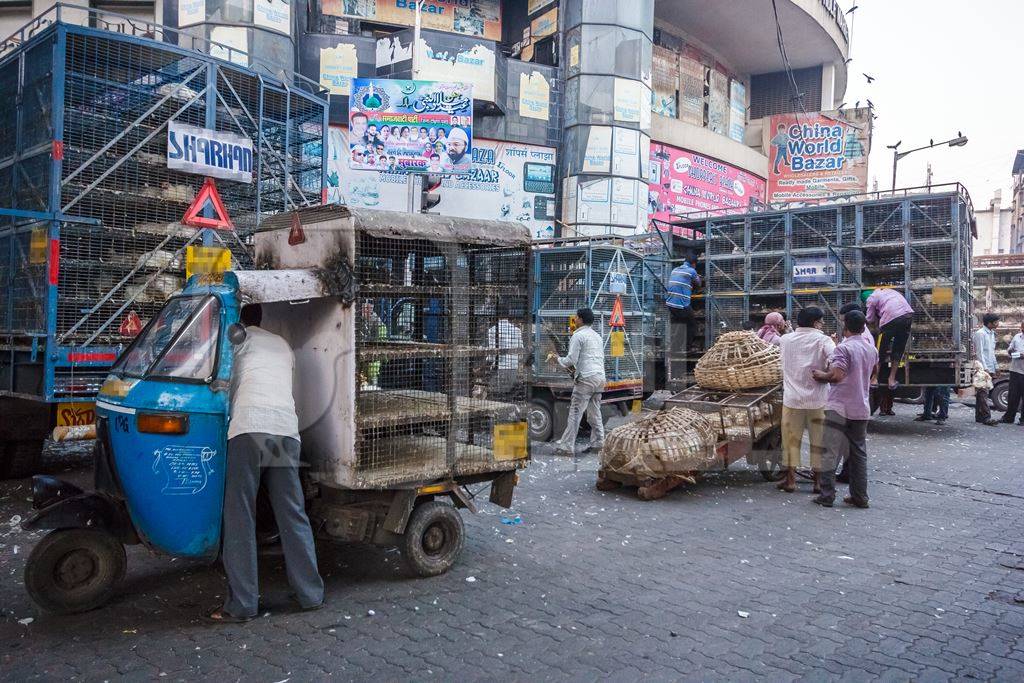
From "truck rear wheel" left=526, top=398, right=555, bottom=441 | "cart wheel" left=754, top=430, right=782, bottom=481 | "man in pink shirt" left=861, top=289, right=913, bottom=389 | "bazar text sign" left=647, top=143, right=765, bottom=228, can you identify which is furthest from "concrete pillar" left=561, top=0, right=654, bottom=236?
"cart wheel" left=754, top=430, right=782, bottom=481

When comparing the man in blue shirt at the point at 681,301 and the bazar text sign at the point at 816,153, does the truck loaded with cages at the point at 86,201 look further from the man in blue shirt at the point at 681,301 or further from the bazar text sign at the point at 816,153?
the bazar text sign at the point at 816,153

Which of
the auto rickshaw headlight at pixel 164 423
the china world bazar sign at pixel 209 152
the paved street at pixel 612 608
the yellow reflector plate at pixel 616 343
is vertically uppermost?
the china world bazar sign at pixel 209 152

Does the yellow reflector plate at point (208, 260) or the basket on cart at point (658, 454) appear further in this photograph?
the basket on cart at point (658, 454)

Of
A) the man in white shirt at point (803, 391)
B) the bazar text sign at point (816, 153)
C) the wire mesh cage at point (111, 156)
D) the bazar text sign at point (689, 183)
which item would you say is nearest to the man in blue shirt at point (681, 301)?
the man in white shirt at point (803, 391)

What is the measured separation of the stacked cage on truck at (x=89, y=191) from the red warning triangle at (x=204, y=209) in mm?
565

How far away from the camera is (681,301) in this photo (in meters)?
13.6

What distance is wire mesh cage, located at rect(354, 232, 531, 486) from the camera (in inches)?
178

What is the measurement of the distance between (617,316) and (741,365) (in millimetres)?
2995

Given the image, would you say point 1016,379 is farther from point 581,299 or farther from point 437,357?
point 437,357

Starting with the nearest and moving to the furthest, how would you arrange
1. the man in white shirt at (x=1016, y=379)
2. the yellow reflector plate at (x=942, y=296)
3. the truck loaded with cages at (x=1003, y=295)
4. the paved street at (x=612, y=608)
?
1. the paved street at (x=612, y=608)
2. the yellow reflector plate at (x=942, y=296)
3. the man in white shirt at (x=1016, y=379)
4. the truck loaded with cages at (x=1003, y=295)

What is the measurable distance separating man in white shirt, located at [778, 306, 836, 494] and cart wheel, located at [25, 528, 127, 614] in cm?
603

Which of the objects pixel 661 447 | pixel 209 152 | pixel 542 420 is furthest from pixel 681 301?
pixel 209 152

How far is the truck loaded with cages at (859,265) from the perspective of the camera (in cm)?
1141

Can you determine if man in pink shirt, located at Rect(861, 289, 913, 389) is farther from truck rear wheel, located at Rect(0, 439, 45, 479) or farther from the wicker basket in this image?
truck rear wheel, located at Rect(0, 439, 45, 479)
